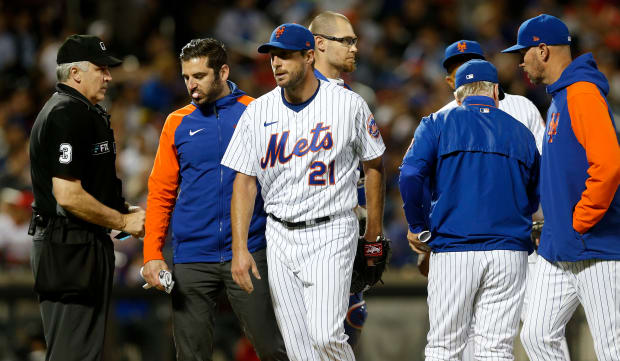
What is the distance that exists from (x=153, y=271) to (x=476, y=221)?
1.92 metres

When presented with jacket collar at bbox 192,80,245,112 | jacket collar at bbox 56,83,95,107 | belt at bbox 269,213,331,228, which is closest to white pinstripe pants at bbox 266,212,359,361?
belt at bbox 269,213,331,228

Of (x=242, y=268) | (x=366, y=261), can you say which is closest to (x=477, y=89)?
(x=366, y=261)

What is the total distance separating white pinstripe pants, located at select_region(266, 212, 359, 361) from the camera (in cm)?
482

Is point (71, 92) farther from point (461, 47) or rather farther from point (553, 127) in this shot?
point (553, 127)

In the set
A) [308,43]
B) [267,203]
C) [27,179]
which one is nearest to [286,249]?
[267,203]

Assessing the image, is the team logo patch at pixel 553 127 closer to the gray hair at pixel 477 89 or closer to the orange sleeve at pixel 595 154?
the orange sleeve at pixel 595 154

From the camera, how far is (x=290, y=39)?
4945 mm

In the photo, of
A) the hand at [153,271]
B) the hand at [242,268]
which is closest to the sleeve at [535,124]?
the hand at [242,268]

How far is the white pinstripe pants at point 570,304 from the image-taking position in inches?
189

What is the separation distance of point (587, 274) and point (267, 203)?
6.04ft

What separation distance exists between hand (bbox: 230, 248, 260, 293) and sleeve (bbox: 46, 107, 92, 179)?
1049 millimetres

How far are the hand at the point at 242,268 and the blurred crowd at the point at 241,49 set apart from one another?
18.6ft

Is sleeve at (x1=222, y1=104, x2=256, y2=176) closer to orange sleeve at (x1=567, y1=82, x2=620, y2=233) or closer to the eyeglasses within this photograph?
the eyeglasses

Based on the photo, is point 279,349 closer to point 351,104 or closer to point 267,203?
point 267,203
